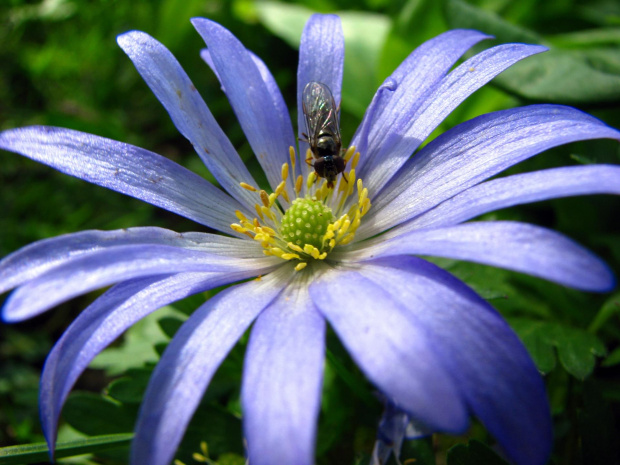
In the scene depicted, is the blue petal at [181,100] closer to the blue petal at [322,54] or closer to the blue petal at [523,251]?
the blue petal at [322,54]

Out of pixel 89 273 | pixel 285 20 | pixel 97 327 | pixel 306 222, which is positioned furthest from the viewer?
pixel 285 20

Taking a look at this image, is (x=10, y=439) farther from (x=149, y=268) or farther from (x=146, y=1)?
(x=146, y=1)

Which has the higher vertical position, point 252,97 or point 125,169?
point 252,97

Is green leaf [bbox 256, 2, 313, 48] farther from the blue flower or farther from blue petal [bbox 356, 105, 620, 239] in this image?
Result: blue petal [bbox 356, 105, 620, 239]

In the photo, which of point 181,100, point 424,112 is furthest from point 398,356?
point 181,100

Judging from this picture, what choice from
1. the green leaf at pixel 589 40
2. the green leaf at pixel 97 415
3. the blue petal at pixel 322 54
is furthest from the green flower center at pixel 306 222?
the green leaf at pixel 589 40


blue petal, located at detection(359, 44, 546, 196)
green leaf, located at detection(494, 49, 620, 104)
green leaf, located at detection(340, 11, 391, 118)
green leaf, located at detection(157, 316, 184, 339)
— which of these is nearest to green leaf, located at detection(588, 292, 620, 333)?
green leaf, located at detection(494, 49, 620, 104)

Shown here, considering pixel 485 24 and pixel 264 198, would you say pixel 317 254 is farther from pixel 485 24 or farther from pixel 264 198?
pixel 485 24
